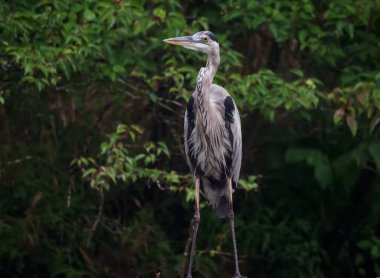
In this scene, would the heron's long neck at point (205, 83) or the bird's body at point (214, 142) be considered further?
the bird's body at point (214, 142)

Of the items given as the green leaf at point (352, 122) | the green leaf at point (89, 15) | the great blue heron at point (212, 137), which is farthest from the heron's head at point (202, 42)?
the green leaf at point (352, 122)

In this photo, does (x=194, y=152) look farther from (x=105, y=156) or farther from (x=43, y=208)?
(x=43, y=208)

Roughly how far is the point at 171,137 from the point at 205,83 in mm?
1855

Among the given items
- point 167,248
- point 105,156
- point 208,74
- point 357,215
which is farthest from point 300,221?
point 208,74

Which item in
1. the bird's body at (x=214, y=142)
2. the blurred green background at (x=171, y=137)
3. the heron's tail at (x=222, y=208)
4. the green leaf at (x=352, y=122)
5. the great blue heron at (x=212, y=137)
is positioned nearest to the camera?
the great blue heron at (x=212, y=137)

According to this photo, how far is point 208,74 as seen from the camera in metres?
6.46

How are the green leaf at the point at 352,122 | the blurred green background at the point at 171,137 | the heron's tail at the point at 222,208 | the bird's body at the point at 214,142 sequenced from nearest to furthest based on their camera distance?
the bird's body at the point at 214,142
the heron's tail at the point at 222,208
the green leaf at the point at 352,122
the blurred green background at the point at 171,137

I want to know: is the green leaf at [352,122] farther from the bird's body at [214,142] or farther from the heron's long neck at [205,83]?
the heron's long neck at [205,83]

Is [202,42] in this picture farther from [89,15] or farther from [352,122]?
[352,122]

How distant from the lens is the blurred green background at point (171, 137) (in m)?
7.26

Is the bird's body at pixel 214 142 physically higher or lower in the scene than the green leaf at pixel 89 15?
lower

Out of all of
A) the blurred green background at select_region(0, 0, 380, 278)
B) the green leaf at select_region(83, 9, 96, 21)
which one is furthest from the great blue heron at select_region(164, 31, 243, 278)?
the green leaf at select_region(83, 9, 96, 21)

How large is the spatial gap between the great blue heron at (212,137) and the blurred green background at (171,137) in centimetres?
50

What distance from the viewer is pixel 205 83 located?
21.2 feet
